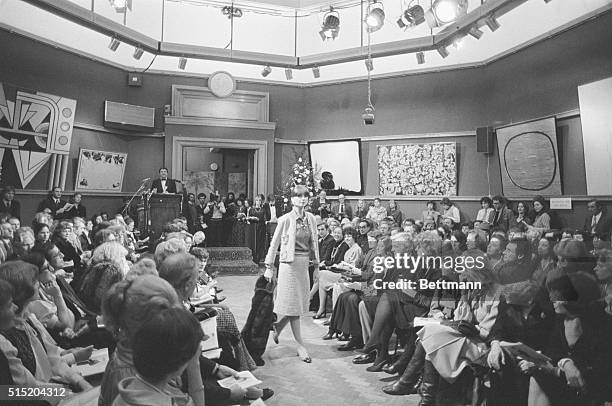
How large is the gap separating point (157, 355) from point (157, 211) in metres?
6.97

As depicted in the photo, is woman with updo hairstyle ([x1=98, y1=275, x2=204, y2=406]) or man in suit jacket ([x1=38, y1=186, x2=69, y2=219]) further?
man in suit jacket ([x1=38, y1=186, x2=69, y2=219])

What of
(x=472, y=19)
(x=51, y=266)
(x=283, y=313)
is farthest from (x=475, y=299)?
(x=472, y=19)

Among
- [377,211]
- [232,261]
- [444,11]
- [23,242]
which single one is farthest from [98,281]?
[377,211]

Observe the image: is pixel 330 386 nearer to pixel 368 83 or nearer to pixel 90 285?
pixel 90 285

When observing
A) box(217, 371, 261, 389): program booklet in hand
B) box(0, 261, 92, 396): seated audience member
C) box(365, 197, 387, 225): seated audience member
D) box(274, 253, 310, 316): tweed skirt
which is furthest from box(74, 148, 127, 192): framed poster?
box(217, 371, 261, 389): program booklet in hand

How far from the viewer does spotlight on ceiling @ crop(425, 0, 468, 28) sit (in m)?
6.54

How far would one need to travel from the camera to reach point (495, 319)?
2.71 metres

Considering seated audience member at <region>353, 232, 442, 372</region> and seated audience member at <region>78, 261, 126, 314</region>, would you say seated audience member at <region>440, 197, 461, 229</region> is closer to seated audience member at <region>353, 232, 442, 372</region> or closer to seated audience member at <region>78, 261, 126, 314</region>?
seated audience member at <region>353, 232, 442, 372</region>

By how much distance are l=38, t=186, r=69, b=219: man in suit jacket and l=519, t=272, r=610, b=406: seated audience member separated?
7694 millimetres

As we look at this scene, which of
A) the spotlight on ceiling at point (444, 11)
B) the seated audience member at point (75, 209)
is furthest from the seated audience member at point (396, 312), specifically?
the seated audience member at point (75, 209)

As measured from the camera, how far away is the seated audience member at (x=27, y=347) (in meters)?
1.79

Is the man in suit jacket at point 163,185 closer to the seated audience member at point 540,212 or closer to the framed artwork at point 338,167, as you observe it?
the framed artwork at point 338,167

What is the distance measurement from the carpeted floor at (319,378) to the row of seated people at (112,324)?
0.23 meters

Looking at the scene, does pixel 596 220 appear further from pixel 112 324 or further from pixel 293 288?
pixel 112 324
